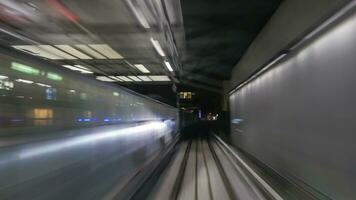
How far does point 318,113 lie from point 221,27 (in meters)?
5.38

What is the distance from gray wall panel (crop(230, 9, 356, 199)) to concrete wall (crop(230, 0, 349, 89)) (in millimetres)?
259

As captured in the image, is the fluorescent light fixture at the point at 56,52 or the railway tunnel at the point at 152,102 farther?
the fluorescent light fixture at the point at 56,52

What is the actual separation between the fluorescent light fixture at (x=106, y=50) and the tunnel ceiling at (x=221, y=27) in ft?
6.67

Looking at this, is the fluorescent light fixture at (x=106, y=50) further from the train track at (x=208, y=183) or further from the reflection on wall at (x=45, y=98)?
the train track at (x=208, y=183)

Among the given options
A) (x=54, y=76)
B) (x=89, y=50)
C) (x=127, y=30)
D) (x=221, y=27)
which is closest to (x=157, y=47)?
(x=127, y=30)

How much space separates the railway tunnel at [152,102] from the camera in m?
2.96

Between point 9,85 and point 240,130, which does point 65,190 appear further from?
point 240,130

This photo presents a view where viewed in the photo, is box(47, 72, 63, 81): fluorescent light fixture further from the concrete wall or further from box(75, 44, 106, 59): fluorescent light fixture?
box(75, 44, 106, 59): fluorescent light fixture

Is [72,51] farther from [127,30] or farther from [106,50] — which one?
[106,50]

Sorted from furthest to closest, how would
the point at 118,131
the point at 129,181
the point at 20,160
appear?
1. the point at 129,181
2. the point at 118,131
3. the point at 20,160

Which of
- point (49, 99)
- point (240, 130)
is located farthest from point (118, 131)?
point (240, 130)

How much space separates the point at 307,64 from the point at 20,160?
4.47m

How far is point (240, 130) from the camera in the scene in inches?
583

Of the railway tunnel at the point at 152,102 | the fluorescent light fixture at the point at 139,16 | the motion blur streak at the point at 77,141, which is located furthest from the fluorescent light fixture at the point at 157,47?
the motion blur streak at the point at 77,141
